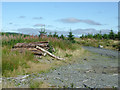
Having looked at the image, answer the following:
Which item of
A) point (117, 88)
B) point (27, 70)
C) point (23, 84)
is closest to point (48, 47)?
point (27, 70)

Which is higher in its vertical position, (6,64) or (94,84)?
(6,64)

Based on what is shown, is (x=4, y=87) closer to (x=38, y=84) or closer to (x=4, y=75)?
(x=38, y=84)

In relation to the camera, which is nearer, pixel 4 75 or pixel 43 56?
pixel 4 75

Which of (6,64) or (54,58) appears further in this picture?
(54,58)

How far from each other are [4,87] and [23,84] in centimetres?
84

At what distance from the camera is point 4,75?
24.9 ft

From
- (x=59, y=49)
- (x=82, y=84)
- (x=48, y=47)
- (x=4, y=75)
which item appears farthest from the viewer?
(x=59, y=49)

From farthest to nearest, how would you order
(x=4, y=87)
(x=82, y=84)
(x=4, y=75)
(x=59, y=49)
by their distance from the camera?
1. (x=59, y=49)
2. (x=4, y=75)
3. (x=82, y=84)
4. (x=4, y=87)

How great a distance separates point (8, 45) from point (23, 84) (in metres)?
8.97

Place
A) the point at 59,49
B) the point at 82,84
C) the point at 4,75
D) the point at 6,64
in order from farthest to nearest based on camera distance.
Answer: the point at 59,49, the point at 6,64, the point at 4,75, the point at 82,84

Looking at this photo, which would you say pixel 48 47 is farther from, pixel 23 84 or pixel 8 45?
pixel 23 84

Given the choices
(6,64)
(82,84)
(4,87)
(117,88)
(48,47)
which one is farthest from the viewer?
(48,47)

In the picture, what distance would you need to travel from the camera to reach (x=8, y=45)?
1446 centimetres

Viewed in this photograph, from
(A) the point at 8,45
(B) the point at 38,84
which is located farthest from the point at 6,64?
(A) the point at 8,45
